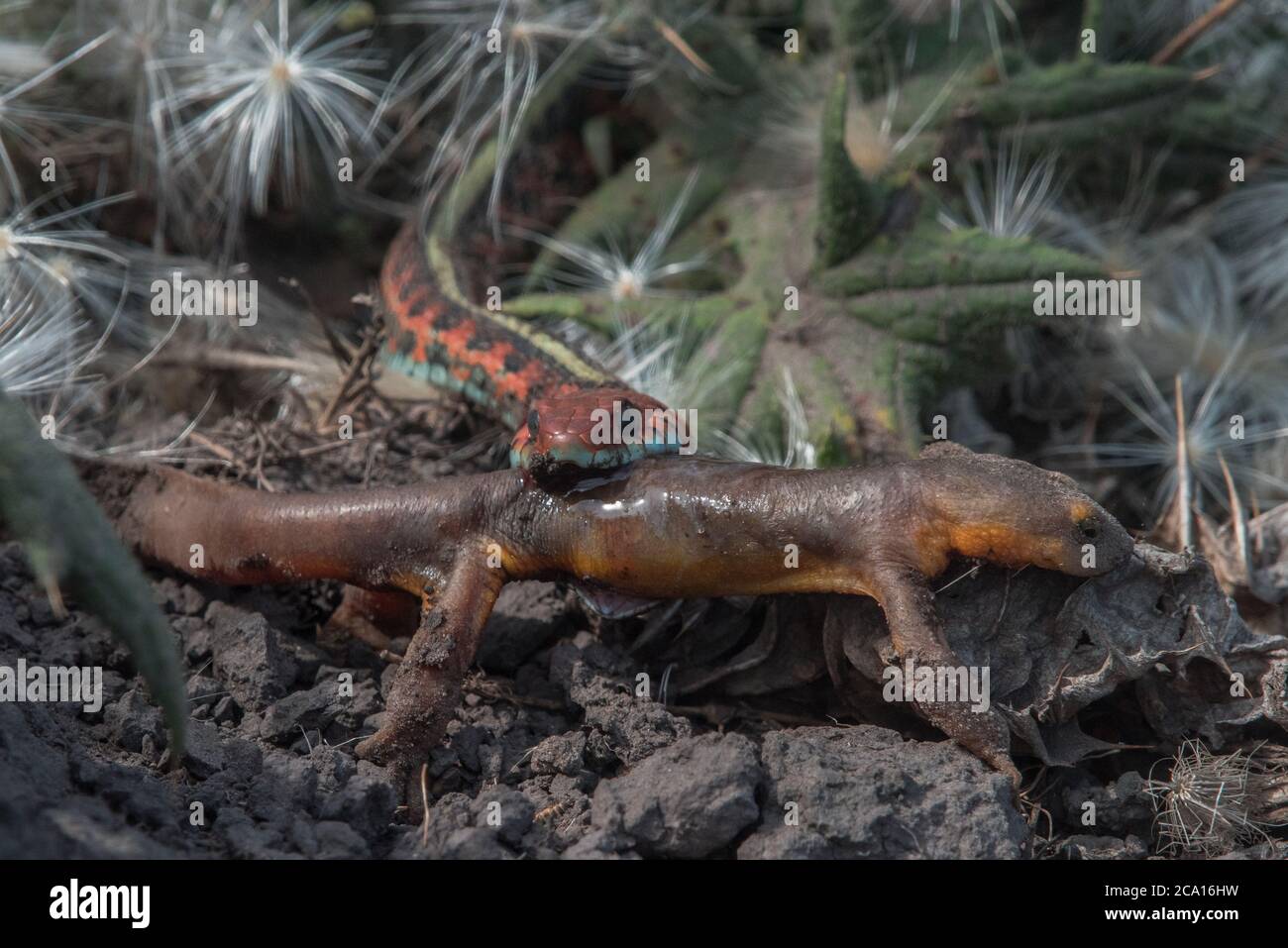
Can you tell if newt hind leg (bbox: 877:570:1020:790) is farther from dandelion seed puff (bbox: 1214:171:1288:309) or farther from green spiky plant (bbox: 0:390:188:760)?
dandelion seed puff (bbox: 1214:171:1288:309)

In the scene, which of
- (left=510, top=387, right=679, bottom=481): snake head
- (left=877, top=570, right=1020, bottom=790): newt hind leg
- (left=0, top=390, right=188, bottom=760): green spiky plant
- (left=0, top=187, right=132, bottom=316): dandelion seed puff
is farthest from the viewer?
(left=0, top=187, right=132, bottom=316): dandelion seed puff

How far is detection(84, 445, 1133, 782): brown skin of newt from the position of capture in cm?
265

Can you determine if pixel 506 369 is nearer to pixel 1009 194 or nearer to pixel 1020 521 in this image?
pixel 1020 521

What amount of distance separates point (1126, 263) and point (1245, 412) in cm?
68

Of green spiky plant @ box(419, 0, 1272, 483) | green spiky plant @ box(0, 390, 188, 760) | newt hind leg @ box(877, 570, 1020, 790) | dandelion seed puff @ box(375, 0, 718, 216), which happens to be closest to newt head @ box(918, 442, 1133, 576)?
newt hind leg @ box(877, 570, 1020, 790)

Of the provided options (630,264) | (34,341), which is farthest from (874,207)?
(34,341)

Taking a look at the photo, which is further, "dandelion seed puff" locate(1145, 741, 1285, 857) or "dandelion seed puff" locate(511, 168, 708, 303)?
"dandelion seed puff" locate(511, 168, 708, 303)

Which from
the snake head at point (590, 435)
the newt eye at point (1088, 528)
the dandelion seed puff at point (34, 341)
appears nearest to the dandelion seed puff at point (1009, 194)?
the snake head at point (590, 435)

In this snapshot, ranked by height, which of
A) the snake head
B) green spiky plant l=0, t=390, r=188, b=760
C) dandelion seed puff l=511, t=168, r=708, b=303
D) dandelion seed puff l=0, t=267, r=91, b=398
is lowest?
green spiky plant l=0, t=390, r=188, b=760

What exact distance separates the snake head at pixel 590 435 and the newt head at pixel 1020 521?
0.69 metres

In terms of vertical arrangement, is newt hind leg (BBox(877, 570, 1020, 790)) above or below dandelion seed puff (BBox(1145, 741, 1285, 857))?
above

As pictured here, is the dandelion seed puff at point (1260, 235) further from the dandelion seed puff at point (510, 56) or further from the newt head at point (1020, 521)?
the newt head at point (1020, 521)

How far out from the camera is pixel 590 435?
2889 mm

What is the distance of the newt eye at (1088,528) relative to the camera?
262 centimetres
